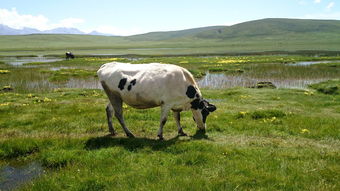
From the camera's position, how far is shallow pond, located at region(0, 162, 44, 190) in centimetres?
699

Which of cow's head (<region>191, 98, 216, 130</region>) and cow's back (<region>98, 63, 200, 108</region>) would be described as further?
cow's head (<region>191, 98, 216, 130</region>)

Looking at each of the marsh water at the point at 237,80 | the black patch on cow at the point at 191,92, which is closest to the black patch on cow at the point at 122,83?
the black patch on cow at the point at 191,92

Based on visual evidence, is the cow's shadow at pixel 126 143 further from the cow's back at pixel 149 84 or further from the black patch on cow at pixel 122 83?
the black patch on cow at pixel 122 83

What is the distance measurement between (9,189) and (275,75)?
3744 cm

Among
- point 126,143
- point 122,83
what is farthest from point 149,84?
point 126,143

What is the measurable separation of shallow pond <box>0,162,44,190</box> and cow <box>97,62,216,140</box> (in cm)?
367

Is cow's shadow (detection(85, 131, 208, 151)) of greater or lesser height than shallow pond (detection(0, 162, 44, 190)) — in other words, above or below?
above

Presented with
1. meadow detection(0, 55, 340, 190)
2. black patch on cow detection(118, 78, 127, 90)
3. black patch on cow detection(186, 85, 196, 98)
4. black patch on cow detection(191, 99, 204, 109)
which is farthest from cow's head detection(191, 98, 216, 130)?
black patch on cow detection(118, 78, 127, 90)

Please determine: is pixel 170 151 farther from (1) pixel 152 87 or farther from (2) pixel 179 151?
(1) pixel 152 87

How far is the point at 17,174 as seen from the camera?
7.58 m

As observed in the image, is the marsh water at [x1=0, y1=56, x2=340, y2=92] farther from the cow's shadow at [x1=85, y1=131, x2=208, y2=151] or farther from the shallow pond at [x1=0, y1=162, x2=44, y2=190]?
the shallow pond at [x1=0, y1=162, x2=44, y2=190]

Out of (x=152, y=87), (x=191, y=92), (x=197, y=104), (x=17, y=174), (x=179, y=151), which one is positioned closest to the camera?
(x=17, y=174)

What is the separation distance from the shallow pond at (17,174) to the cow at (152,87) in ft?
12.0

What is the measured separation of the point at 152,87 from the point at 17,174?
493 centimetres
